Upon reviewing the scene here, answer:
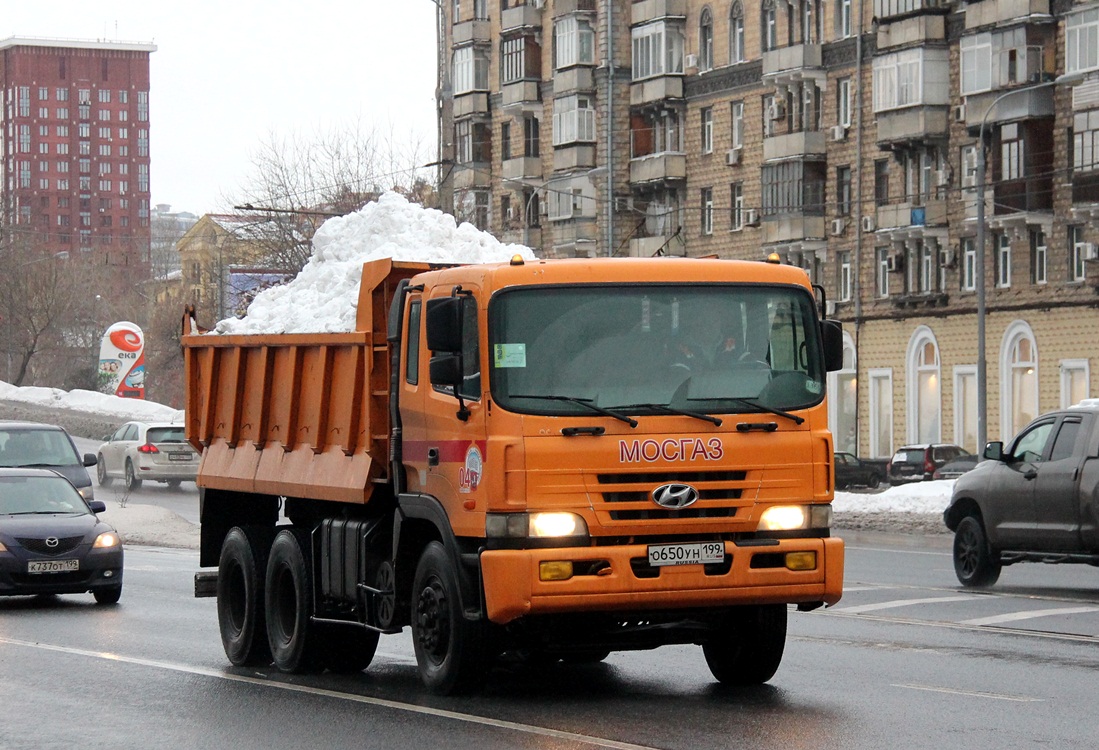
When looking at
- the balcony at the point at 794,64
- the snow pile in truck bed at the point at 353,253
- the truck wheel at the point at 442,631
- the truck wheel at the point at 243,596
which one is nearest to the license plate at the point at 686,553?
the truck wheel at the point at 442,631

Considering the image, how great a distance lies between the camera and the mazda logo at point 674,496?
10.9 meters

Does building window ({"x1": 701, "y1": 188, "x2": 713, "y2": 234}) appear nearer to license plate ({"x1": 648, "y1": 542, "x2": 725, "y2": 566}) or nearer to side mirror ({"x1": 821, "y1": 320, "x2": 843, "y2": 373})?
side mirror ({"x1": 821, "y1": 320, "x2": 843, "y2": 373})

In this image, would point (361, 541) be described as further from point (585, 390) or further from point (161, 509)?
point (161, 509)

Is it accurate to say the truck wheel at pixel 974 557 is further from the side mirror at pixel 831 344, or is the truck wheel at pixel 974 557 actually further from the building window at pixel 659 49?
the building window at pixel 659 49

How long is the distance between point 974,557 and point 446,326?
10.9 meters

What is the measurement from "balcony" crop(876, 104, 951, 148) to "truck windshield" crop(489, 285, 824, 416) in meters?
45.6

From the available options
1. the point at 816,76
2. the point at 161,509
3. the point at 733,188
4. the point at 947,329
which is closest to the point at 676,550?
the point at 161,509

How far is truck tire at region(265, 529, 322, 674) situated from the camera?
Answer: 13266mm

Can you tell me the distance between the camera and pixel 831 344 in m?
11.6

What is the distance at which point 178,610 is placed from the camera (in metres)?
19.3

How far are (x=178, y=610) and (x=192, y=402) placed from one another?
4620 millimetres

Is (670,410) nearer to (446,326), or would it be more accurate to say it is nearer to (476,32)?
(446,326)

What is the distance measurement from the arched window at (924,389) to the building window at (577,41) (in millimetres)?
19573

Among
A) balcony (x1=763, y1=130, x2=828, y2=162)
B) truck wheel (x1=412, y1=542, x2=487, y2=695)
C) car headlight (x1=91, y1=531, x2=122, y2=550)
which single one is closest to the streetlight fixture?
balcony (x1=763, y1=130, x2=828, y2=162)
